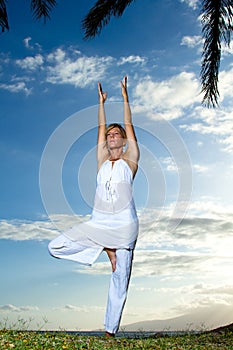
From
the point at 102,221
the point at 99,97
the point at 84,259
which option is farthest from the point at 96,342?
the point at 99,97

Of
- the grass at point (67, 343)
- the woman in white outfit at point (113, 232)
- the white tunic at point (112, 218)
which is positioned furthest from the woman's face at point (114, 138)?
the grass at point (67, 343)

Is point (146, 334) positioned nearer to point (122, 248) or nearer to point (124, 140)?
point (122, 248)

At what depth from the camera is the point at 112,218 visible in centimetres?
750

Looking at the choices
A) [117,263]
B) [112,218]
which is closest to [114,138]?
[112,218]

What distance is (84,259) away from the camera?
757 cm

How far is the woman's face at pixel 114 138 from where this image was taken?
7.75 meters

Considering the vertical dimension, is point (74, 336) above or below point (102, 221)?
below

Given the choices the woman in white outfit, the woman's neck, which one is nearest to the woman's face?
the woman in white outfit

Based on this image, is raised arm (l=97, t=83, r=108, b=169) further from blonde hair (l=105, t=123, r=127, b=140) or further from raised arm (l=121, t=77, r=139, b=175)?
raised arm (l=121, t=77, r=139, b=175)

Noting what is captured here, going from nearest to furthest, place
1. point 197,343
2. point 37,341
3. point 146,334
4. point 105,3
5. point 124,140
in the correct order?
point 37,341
point 124,140
point 197,343
point 146,334
point 105,3

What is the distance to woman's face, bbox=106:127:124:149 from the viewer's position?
7754 mm

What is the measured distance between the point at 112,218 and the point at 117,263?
0.71 meters

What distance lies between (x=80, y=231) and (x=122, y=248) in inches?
27.8

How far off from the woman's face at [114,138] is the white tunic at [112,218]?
1.28 ft
